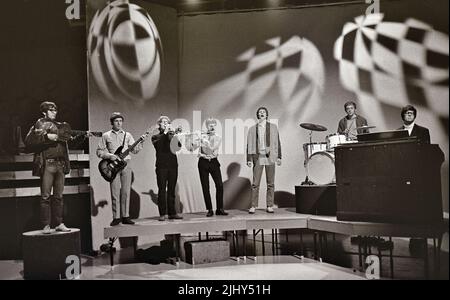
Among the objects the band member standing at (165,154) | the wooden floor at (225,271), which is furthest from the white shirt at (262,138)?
the wooden floor at (225,271)

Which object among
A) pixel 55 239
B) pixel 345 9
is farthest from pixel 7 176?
pixel 345 9

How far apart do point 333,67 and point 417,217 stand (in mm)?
3854

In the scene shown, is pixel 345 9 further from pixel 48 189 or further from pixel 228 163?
pixel 48 189

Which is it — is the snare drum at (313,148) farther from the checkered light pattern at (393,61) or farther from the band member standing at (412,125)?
the checkered light pattern at (393,61)

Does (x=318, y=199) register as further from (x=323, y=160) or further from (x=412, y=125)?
(x=412, y=125)

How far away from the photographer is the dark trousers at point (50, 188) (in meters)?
5.44

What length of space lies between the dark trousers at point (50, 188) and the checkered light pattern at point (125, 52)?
167 cm

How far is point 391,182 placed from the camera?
15.6 ft

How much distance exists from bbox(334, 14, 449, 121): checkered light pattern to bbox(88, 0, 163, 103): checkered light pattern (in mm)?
3168

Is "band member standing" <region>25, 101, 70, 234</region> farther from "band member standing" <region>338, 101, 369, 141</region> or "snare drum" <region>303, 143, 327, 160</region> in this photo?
"band member standing" <region>338, 101, 369, 141</region>

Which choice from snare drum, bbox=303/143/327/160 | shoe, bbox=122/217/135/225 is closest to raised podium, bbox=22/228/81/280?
shoe, bbox=122/217/135/225

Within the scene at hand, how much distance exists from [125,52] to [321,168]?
3.45 m

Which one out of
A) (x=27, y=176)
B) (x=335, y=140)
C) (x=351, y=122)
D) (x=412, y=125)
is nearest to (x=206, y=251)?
(x=335, y=140)

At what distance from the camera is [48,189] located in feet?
18.0
